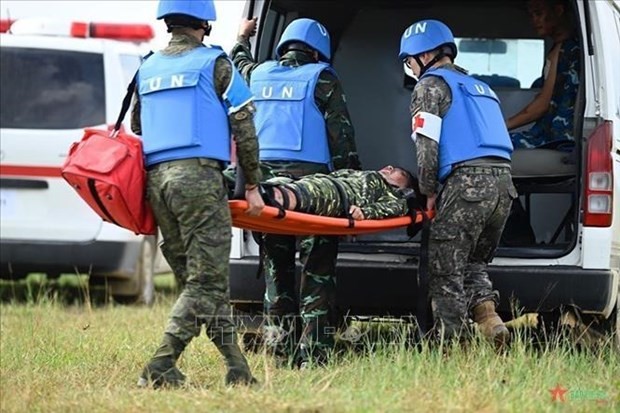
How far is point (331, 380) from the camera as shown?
7.32 metres

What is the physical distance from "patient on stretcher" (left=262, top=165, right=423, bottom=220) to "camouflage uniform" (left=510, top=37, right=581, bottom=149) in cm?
137

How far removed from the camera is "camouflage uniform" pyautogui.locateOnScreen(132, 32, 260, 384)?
24.1 ft

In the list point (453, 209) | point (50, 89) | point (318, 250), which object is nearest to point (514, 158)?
point (453, 209)

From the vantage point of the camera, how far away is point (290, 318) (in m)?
8.89

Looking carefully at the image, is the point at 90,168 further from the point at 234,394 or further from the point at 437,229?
the point at 437,229

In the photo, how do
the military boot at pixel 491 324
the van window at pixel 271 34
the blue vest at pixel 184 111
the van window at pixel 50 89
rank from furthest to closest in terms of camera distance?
the van window at pixel 50 89, the van window at pixel 271 34, the military boot at pixel 491 324, the blue vest at pixel 184 111

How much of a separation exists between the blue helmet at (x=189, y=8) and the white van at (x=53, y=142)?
16.8 ft

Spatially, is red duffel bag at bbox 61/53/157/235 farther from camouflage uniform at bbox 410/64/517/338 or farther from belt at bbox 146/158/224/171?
→ camouflage uniform at bbox 410/64/517/338

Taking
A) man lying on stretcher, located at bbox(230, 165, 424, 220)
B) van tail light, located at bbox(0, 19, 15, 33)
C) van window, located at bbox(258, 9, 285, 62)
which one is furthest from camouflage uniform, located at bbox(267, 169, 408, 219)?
van tail light, located at bbox(0, 19, 15, 33)

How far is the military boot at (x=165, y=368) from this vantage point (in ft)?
24.3

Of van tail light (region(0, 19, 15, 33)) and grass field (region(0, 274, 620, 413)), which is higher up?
van tail light (region(0, 19, 15, 33))

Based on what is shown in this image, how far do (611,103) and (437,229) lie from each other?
1.22 m

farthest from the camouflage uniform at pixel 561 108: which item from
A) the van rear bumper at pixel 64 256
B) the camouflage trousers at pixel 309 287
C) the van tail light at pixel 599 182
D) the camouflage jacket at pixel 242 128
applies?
the van rear bumper at pixel 64 256

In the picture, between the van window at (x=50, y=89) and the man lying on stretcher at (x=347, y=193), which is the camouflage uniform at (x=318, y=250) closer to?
the man lying on stretcher at (x=347, y=193)
